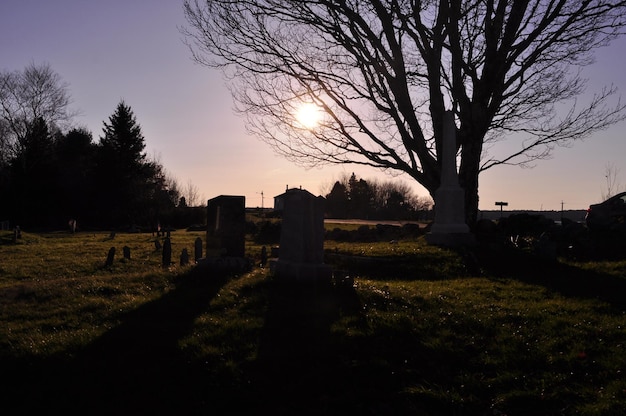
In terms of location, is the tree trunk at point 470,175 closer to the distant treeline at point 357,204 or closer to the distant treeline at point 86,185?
the distant treeline at point 86,185

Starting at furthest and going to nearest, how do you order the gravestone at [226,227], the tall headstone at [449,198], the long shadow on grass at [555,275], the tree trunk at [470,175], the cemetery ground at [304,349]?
the tree trunk at [470,175] < the tall headstone at [449,198] < the gravestone at [226,227] < the long shadow on grass at [555,275] < the cemetery ground at [304,349]

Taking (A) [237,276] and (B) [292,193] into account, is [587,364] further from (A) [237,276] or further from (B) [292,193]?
(A) [237,276]

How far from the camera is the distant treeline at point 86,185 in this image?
4659 cm

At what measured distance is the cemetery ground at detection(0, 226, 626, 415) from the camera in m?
4.98

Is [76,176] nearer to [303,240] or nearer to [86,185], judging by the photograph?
[86,185]

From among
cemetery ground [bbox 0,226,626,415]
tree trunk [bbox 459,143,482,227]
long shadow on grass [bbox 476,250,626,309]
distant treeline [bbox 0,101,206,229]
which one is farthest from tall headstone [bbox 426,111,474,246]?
distant treeline [bbox 0,101,206,229]

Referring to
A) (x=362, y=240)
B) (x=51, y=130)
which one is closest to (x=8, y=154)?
(x=51, y=130)

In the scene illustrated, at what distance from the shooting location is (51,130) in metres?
51.1

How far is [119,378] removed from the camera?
549 centimetres

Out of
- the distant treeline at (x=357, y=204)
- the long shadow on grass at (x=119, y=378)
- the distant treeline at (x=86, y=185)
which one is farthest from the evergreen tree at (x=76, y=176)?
the long shadow on grass at (x=119, y=378)

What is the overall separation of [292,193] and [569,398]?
539cm

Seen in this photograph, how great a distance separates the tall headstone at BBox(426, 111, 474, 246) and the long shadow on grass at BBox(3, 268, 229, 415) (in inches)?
418

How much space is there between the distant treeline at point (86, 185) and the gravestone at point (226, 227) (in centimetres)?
3617

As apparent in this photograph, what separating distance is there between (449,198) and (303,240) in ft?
27.2
